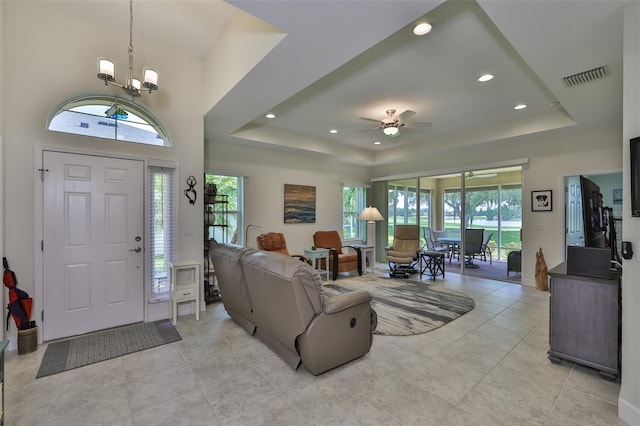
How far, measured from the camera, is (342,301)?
237 centimetres

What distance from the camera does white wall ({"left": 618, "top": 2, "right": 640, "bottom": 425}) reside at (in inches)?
70.8

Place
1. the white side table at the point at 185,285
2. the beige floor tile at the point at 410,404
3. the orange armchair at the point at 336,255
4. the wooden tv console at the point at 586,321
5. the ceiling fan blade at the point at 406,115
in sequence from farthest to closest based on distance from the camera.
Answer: the orange armchair at the point at 336,255
the ceiling fan blade at the point at 406,115
the white side table at the point at 185,285
the wooden tv console at the point at 586,321
the beige floor tile at the point at 410,404

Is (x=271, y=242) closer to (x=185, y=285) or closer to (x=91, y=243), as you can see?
(x=185, y=285)

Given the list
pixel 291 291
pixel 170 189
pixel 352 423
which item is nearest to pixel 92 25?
pixel 170 189

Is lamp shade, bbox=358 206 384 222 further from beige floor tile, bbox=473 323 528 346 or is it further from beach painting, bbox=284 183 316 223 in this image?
beige floor tile, bbox=473 323 528 346

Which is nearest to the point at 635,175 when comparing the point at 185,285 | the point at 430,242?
the point at 185,285

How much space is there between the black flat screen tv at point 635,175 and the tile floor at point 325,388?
141cm

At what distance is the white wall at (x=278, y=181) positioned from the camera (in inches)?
218

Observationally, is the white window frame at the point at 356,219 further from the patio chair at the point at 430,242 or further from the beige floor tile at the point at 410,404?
the beige floor tile at the point at 410,404

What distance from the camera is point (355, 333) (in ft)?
8.30

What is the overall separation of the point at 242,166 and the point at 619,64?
5329 mm

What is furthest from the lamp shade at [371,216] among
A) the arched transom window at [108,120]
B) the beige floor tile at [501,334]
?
the arched transom window at [108,120]

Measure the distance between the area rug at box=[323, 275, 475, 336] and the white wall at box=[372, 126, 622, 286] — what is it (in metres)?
1.90

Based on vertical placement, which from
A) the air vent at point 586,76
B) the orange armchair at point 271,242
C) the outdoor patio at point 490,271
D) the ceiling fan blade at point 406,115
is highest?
the air vent at point 586,76
